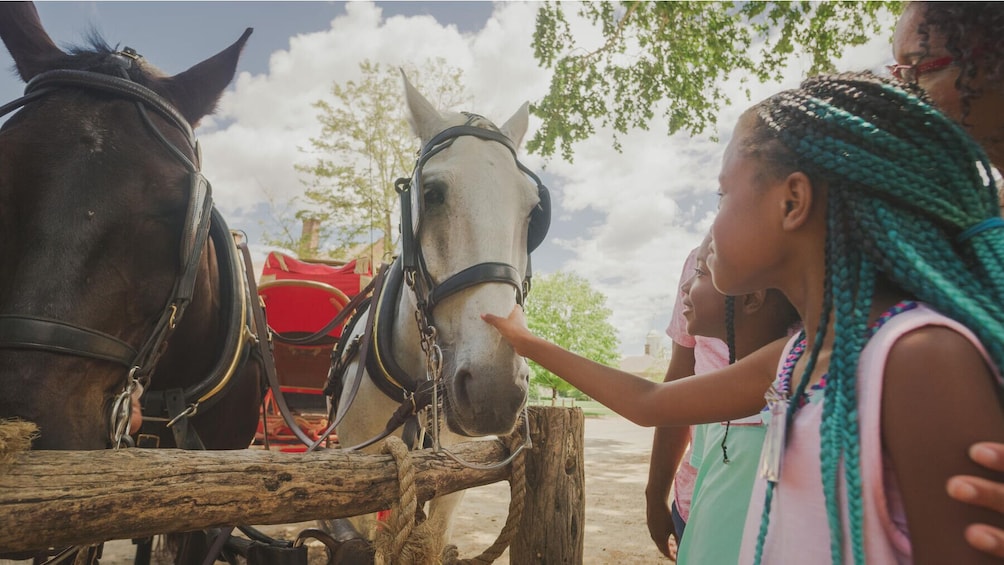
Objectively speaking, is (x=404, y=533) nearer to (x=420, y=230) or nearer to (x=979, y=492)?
(x=979, y=492)

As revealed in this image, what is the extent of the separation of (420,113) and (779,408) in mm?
2345

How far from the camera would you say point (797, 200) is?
3.04ft

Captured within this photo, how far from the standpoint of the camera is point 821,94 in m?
0.98

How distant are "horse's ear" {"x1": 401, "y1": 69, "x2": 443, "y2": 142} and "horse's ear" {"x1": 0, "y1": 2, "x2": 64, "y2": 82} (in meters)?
1.44

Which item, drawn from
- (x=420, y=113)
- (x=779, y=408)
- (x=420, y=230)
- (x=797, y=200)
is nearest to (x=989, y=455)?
(x=779, y=408)

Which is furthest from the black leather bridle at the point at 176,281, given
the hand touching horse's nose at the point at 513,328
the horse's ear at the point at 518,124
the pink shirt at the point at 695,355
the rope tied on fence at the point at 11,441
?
the pink shirt at the point at 695,355

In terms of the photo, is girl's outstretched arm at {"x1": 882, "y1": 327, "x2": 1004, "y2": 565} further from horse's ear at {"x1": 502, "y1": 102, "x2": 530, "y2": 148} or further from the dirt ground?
horse's ear at {"x1": 502, "y1": 102, "x2": 530, "y2": 148}

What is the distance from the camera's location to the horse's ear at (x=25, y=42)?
6.21 feet

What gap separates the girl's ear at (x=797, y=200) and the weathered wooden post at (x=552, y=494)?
1116mm

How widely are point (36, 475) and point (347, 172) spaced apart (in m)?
16.3

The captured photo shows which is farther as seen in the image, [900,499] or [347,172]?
[347,172]

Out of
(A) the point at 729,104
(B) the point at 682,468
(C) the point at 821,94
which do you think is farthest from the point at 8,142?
(A) the point at 729,104

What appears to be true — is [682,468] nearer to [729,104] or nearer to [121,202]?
[121,202]

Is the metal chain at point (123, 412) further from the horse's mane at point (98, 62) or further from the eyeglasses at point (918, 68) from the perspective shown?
the eyeglasses at point (918, 68)
